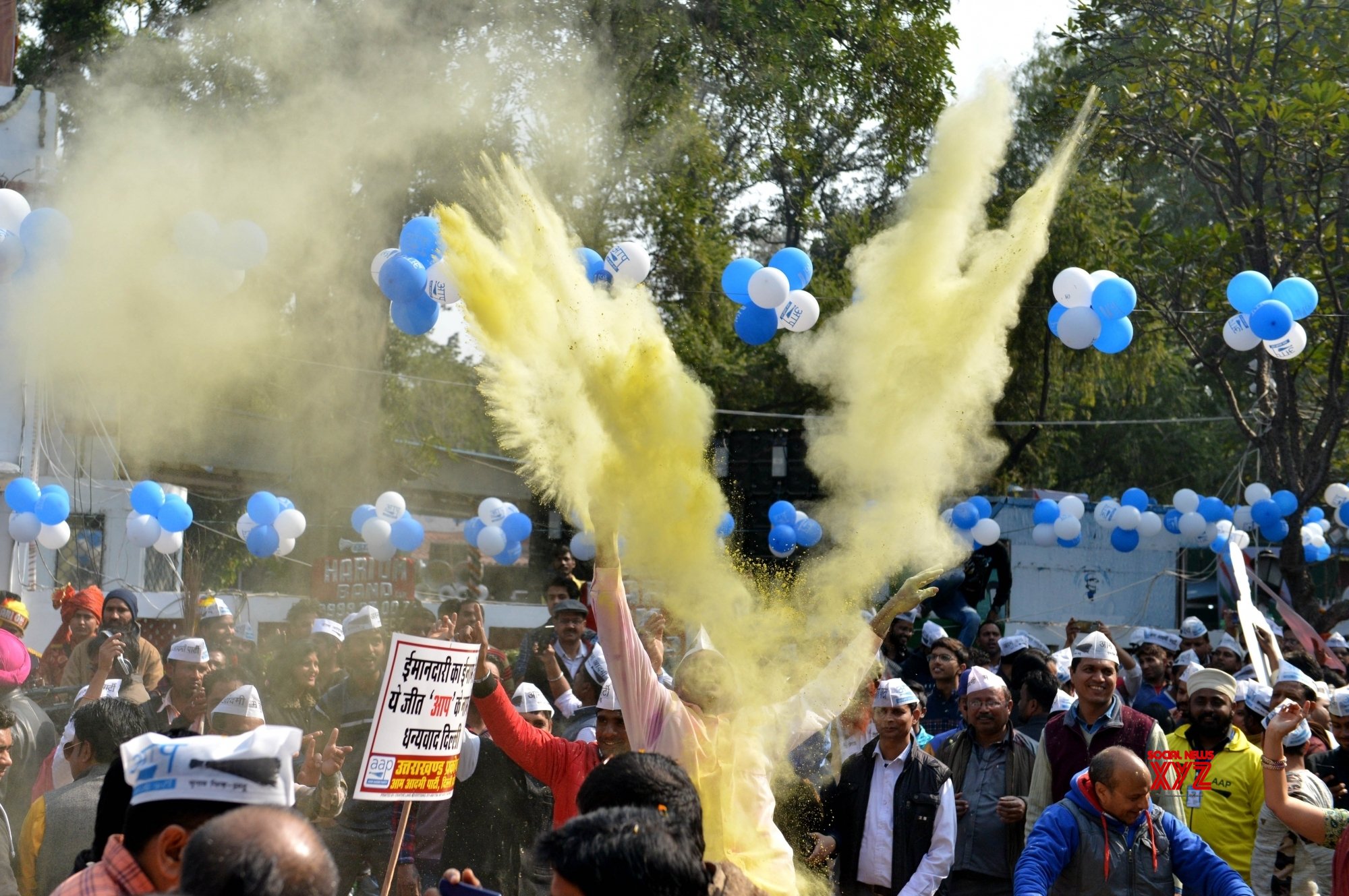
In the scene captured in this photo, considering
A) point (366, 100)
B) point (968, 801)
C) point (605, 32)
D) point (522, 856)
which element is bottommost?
point (522, 856)

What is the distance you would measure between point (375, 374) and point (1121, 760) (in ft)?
39.6

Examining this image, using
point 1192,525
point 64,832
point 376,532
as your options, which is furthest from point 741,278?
point 1192,525

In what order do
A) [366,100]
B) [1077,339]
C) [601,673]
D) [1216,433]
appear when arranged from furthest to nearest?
[1216,433] → [366,100] → [1077,339] → [601,673]

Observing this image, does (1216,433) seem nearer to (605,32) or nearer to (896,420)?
(605,32)

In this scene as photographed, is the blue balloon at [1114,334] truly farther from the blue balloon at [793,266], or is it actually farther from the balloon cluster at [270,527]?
the balloon cluster at [270,527]

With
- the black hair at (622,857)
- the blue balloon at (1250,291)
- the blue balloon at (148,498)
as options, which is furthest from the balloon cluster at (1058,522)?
the black hair at (622,857)

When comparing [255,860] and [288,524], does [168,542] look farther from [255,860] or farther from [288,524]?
[255,860]

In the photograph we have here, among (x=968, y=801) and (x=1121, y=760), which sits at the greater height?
(x=1121, y=760)

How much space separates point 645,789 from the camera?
3291 mm

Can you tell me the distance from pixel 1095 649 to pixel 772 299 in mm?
3962

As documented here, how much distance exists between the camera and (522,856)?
260 inches

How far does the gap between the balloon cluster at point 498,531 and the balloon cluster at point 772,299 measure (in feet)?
15.9

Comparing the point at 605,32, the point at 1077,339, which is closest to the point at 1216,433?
the point at 605,32

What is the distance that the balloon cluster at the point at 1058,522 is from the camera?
615 inches
